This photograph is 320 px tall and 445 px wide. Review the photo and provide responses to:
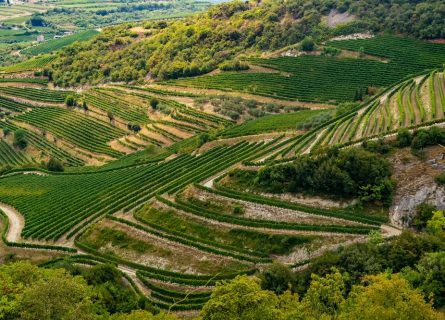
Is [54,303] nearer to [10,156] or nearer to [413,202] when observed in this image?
[413,202]

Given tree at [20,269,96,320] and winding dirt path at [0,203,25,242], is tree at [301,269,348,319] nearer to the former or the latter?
tree at [20,269,96,320]

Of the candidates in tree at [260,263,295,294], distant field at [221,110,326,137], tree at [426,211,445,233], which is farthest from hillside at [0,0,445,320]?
distant field at [221,110,326,137]

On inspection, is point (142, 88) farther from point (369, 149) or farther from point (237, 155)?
point (369, 149)

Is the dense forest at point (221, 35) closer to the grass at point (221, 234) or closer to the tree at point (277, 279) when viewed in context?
the grass at point (221, 234)

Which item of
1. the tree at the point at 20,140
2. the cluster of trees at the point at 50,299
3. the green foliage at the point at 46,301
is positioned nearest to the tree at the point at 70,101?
the tree at the point at 20,140

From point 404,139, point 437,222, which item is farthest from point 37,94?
point 437,222

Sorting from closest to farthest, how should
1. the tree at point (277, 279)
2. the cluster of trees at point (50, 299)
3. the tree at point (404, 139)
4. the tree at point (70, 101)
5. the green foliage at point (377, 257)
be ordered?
the cluster of trees at point (50, 299) → the green foliage at point (377, 257) → the tree at point (277, 279) → the tree at point (404, 139) → the tree at point (70, 101)

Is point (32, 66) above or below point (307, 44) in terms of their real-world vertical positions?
below
